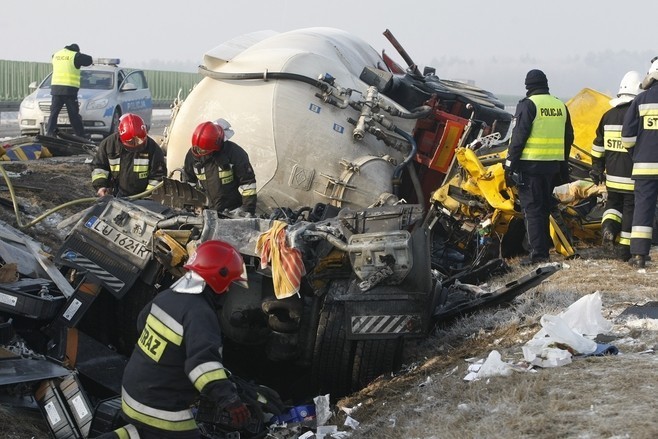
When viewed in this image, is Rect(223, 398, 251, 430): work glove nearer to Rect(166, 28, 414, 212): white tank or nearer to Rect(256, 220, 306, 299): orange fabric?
Rect(256, 220, 306, 299): orange fabric

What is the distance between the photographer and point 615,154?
8.10 m

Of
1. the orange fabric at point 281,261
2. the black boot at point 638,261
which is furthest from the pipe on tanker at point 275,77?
the orange fabric at point 281,261

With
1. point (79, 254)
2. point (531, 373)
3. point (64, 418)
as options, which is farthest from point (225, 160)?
point (531, 373)

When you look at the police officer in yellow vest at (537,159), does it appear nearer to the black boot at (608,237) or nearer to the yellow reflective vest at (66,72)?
the black boot at (608,237)

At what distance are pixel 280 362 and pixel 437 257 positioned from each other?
3376 millimetres

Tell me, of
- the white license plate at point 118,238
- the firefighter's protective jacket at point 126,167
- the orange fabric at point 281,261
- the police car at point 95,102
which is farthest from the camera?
the police car at point 95,102

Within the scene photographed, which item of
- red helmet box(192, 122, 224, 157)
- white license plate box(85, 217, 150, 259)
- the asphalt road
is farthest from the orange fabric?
the asphalt road

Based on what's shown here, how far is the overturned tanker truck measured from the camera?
5395 millimetres

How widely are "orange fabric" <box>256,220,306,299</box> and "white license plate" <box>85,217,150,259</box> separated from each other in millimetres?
852

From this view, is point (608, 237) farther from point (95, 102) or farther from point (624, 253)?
point (95, 102)

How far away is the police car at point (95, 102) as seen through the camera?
53.0 feet

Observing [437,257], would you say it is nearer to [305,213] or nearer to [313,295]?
[305,213]

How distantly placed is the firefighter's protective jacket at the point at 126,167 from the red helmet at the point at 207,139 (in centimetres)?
73

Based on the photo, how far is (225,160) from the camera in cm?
783
